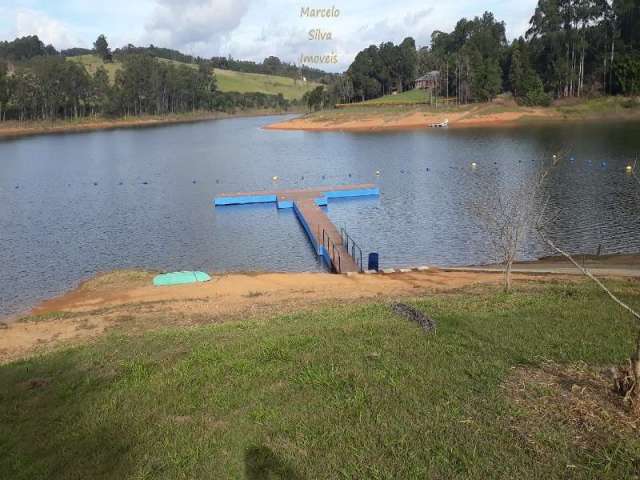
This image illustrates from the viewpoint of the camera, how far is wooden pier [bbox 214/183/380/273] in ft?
85.5

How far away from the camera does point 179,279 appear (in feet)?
76.0

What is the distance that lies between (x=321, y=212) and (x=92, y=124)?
374ft

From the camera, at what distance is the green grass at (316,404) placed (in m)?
6.38

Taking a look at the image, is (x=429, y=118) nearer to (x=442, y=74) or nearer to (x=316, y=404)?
(x=442, y=74)

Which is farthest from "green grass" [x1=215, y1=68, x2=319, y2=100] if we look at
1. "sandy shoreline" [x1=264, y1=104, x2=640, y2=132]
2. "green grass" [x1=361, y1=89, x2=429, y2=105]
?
"sandy shoreline" [x1=264, y1=104, x2=640, y2=132]

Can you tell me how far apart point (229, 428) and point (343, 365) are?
7.57ft

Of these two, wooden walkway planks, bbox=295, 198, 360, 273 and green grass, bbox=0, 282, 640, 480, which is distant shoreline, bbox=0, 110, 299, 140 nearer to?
wooden walkway planks, bbox=295, 198, 360, 273

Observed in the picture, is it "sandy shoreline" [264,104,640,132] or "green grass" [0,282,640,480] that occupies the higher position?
"sandy shoreline" [264,104,640,132]

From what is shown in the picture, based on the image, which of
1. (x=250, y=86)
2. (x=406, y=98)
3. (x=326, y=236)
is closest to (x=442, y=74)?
(x=406, y=98)

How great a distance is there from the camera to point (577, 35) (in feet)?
313

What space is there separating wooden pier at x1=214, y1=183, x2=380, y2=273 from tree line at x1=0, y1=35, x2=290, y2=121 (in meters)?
104

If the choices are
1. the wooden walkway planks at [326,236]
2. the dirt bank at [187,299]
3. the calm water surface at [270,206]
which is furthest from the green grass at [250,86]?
the dirt bank at [187,299]

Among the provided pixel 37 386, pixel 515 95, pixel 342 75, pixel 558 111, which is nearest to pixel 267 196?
pixel 37 386

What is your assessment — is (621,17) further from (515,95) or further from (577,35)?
(515,95)
